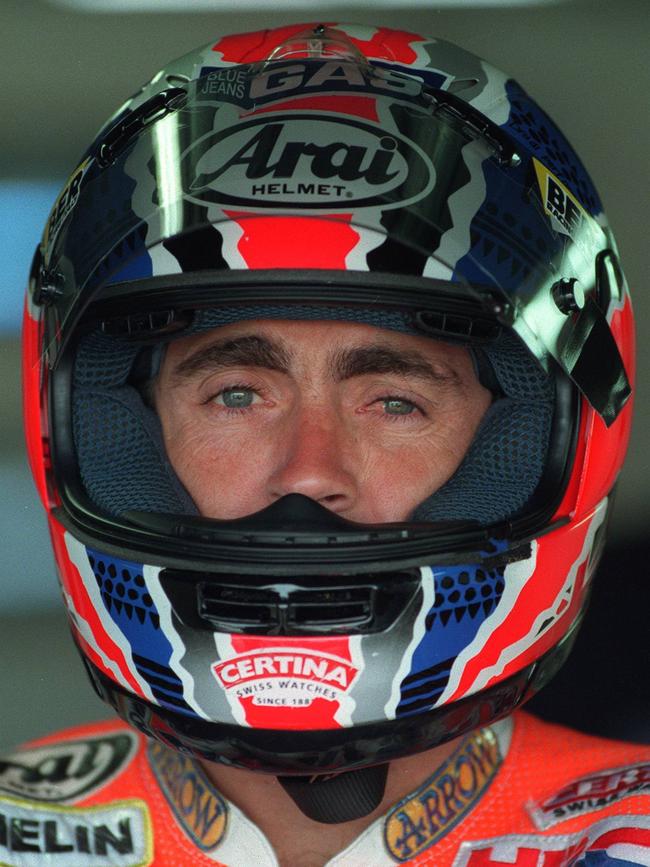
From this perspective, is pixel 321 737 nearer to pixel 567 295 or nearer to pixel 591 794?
pixel 591 794

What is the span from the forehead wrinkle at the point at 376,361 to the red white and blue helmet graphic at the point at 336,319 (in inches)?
1.4

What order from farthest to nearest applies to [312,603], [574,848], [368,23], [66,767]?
[368,23]
[66,767]
[574,848]
[312,603]

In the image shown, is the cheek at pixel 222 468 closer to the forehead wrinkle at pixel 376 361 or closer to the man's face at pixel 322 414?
the man's face at pixel 322 414

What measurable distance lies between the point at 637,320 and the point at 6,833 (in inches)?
70.5

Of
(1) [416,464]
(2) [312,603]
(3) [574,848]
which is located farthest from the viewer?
(1) [416,464]

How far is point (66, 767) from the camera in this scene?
188cm

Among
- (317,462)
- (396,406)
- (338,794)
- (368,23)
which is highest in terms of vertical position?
(368,23)

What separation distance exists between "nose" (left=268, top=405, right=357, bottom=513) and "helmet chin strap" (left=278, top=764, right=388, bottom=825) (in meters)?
0.31

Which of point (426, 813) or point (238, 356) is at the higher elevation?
point (238, 356)

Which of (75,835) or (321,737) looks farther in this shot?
(75,835)

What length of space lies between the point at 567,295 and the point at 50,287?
23.5 inches

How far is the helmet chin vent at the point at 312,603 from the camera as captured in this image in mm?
1478

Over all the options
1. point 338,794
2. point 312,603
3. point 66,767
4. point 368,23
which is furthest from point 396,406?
point 368,23

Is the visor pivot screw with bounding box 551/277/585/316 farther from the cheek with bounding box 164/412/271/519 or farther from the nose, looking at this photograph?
the cheek with bounding box 164/412/271/519
